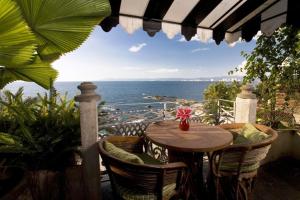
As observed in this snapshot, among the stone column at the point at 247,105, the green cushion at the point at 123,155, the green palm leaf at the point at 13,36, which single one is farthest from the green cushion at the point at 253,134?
the green palm leaf at the point at 13,36

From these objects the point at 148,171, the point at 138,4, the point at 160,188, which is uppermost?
the point at 138,4

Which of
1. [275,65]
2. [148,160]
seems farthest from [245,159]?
[275,65]

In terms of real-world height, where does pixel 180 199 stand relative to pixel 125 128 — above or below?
below

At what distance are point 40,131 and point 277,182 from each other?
3.15 metres

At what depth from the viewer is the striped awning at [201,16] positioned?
2.91 metres

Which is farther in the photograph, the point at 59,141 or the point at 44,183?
the point at 59,141

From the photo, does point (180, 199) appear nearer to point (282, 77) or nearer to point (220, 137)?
point (220, 137)

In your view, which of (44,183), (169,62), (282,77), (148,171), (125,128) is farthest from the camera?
(169,62)

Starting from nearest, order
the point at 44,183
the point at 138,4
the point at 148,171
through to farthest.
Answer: the point at 148,171 → the point at 44,183 → the point at 138,4

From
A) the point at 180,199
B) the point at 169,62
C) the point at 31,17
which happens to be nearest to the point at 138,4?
the point at 31,17

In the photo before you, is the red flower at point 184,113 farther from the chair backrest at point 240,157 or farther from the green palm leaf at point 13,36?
the green palm leaf at point 13,36

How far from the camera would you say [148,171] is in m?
1.64

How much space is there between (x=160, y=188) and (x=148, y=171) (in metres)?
0.20

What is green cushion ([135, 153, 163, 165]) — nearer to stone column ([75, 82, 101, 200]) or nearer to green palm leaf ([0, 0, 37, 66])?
stone column ([75, 82, 101, 200])
